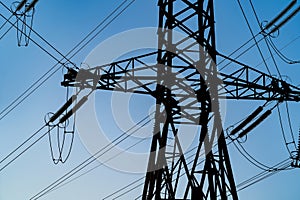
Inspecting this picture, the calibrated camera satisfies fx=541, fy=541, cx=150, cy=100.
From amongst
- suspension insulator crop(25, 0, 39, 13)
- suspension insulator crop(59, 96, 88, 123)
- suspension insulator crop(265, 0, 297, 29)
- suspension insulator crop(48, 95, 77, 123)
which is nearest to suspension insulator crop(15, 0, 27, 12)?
suspension insulator crop(25, 0, 39, 13)

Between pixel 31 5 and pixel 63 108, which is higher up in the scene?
pixel 31 5

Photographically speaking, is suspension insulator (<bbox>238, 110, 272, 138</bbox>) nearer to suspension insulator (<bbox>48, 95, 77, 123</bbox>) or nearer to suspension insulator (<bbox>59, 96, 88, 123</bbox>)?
suspension insulator (<bbox>59, 96, 88, 123</bbox>)

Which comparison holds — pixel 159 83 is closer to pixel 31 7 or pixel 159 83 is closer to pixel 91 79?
pixel 91 79

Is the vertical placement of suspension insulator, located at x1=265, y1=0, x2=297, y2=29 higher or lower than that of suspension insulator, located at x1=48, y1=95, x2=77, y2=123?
higher

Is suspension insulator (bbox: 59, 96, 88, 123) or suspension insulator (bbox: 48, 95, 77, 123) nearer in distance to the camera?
suspension insulator (bbox: 59, 96, 88, 123)

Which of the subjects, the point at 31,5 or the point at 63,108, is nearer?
the point at 31,5

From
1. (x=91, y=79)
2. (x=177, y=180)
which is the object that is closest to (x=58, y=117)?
(x=91, y=79)

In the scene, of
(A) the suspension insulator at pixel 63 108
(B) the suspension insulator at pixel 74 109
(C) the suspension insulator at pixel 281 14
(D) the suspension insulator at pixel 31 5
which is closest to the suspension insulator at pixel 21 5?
(D) the suspension insulator at pixel 31 5

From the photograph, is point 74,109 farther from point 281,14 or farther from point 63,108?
point 281,14

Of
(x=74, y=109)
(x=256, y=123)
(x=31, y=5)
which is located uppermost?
(x=31, y=5)

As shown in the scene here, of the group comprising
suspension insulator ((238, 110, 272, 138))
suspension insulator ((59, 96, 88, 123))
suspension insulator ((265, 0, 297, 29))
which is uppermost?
suspension insulator ((265, 0, 297, 29))

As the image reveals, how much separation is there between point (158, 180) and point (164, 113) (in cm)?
192

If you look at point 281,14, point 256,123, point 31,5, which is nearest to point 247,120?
point 256,123

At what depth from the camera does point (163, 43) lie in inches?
616
